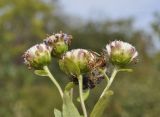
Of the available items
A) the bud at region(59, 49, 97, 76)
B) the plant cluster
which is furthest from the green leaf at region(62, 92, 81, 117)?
the bud at region(59, 49, 97, 76)

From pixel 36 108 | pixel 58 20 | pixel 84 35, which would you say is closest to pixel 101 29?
pixel 84 35

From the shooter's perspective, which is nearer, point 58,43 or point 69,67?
point 69,67

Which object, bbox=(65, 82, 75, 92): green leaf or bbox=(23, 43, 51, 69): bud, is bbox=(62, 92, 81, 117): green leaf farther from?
bbox=(23, 43, 51, 69): bud

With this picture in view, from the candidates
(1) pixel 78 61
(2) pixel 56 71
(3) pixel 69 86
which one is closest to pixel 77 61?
(1) pixel 78 61

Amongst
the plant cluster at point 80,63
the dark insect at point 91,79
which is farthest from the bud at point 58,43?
the dark insect at point 91,79

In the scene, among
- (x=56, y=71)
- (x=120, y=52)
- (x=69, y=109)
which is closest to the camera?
(x=69, y=109)

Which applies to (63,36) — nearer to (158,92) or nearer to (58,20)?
(158,92)

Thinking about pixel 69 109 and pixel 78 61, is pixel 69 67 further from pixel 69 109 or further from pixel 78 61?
→ pixel 69 109
